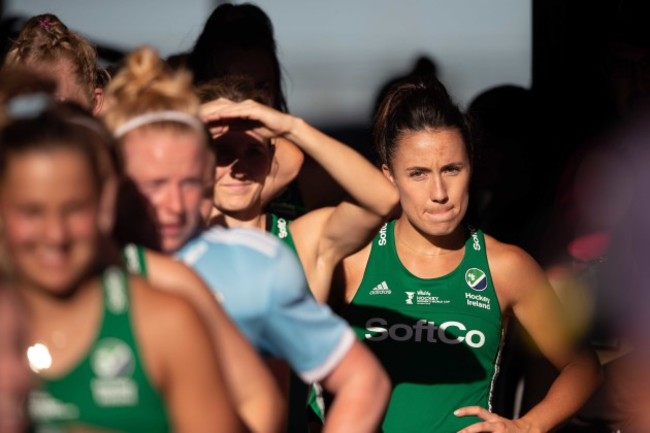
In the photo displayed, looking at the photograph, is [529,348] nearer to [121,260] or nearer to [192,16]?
[192,16]

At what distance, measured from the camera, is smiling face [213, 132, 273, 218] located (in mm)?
3572

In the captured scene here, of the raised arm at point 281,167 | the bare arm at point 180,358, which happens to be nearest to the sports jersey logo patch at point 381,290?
the raised arm at point 281,167

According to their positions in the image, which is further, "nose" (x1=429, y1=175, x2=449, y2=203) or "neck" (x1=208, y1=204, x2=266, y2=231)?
"nose" (x1=429, y1=175, x2=449, y2=203)

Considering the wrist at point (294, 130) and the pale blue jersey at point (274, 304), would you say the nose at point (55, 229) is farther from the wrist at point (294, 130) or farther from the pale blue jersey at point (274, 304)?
the wrist at point (294, 130)

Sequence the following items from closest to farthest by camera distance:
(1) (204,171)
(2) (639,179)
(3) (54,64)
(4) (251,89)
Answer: (1) (204,171) < (4) (251,89) < (3) (54,64) < (2) (639,179)

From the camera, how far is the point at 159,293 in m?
2.45

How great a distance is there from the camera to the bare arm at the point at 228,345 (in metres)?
2.63

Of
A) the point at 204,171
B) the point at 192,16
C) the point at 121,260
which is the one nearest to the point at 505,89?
the point at 192,16

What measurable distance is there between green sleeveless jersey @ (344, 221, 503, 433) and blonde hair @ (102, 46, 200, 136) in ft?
4.03

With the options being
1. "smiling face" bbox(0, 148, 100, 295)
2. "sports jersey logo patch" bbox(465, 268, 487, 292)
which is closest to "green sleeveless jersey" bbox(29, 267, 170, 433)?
"smiling face" bbox(0, 148, 100, 295)

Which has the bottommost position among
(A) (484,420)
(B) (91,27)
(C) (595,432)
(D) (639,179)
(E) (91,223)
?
(C) (595,432)

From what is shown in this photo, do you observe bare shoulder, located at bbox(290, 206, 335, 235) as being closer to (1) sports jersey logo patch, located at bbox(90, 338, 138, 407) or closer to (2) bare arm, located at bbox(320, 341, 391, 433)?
(2) bare arm, located at bbox(320, 341, 391, 433)

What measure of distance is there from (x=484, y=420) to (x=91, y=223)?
188cm

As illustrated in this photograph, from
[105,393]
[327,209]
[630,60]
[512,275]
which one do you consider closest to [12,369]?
[105,393]
